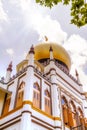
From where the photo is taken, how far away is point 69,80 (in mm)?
19156

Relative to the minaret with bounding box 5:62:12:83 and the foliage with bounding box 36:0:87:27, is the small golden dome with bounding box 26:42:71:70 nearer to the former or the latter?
the minaret with bounding box 5:62:12:83

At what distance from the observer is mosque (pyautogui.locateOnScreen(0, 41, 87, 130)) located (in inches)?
467

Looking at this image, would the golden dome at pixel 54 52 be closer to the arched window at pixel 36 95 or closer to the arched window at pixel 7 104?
the arched window at pixel 36 95

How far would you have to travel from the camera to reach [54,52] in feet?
72.1

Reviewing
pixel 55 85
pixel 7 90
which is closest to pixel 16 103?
pixel 7 90

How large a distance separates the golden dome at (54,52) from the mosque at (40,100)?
4.57 feet

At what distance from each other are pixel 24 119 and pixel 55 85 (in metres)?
5.94

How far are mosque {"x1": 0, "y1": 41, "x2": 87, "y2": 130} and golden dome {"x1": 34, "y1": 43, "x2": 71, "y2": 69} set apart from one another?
54.9 inches

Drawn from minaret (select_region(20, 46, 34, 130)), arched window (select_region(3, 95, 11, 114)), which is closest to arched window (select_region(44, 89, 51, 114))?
minaret (select_region(20, 46, 34, 130))

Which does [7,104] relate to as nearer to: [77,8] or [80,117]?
[80,117]

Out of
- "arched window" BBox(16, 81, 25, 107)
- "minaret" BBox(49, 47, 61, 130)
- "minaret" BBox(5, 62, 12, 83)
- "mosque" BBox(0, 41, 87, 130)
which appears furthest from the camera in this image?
"minaret" BBox(5, 62, 12, 83)

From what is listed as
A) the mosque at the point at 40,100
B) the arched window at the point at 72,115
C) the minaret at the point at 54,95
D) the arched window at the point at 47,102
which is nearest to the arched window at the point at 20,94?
the mosque at the point at 40,100

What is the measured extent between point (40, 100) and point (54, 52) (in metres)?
9.49

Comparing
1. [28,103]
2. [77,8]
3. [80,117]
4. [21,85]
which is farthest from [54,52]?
[77,8]
